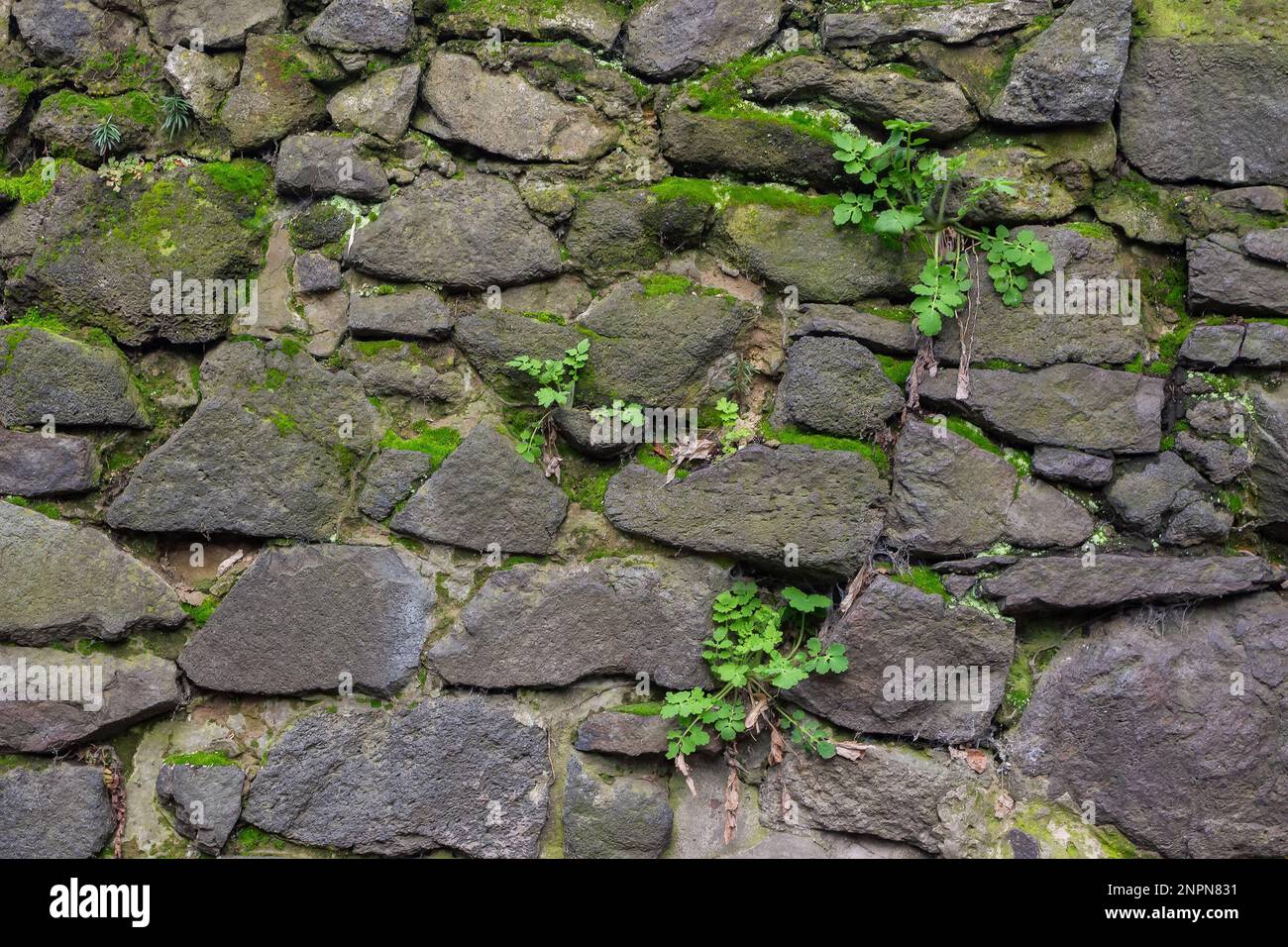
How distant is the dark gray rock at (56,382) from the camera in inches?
117

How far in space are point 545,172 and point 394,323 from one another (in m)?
0.71

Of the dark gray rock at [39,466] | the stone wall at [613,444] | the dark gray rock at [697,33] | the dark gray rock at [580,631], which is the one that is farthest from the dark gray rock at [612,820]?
the dark gray rock at [697,33]

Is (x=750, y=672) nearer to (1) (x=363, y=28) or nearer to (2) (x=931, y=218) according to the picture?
(2) (x=931, y=218)

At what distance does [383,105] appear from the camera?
10.3ft

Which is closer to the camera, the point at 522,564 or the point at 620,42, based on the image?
the point at 522,564

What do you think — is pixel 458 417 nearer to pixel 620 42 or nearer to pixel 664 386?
pixel 664 386

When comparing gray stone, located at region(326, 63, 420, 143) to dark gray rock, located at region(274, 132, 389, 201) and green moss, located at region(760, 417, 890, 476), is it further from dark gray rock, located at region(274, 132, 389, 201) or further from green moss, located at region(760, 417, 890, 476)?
green moss, located at region(760, 417, 890, 476)

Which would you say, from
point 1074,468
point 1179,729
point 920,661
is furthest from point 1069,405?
point 1179,729

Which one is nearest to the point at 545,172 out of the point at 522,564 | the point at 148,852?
the point at 522,564

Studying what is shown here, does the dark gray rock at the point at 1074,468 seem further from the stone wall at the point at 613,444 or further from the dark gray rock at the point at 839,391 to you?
the dark gray rock at the point at 839,391

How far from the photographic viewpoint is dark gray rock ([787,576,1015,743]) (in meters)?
2.91

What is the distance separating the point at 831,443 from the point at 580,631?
3.20 ft

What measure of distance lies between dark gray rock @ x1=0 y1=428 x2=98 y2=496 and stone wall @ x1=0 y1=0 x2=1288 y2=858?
1 cm

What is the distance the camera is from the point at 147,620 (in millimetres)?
2938
